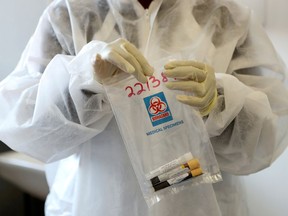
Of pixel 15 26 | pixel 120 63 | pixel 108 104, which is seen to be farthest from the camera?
pixel 15 26

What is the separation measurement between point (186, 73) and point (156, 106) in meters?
0.07

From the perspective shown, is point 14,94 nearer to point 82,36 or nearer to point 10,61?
point 82,36

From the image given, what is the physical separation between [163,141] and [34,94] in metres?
0.25

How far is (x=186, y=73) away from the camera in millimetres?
610

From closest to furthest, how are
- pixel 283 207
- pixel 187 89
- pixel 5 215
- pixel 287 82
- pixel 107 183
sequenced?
pixel 187 89 → pixel 107 183 → pixel 287 82 → pixel 283 207 → pixel 5 215

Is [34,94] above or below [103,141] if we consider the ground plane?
above

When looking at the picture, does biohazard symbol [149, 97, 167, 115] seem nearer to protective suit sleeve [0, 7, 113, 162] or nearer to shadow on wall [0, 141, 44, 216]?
protective suit sleeve [0, 7, 113, 162]

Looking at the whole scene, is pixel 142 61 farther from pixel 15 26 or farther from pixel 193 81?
pixel 15 26

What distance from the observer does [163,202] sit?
2.30 ft

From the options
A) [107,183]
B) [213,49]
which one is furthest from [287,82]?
[107,183]

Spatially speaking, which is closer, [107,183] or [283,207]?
[107,183]

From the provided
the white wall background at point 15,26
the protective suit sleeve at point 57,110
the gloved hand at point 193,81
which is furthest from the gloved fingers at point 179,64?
the white wall background at point 15,26

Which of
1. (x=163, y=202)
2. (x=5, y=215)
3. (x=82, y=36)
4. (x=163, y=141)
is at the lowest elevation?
(x=5, y=215)

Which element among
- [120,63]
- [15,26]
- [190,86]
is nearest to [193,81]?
[190,86]
